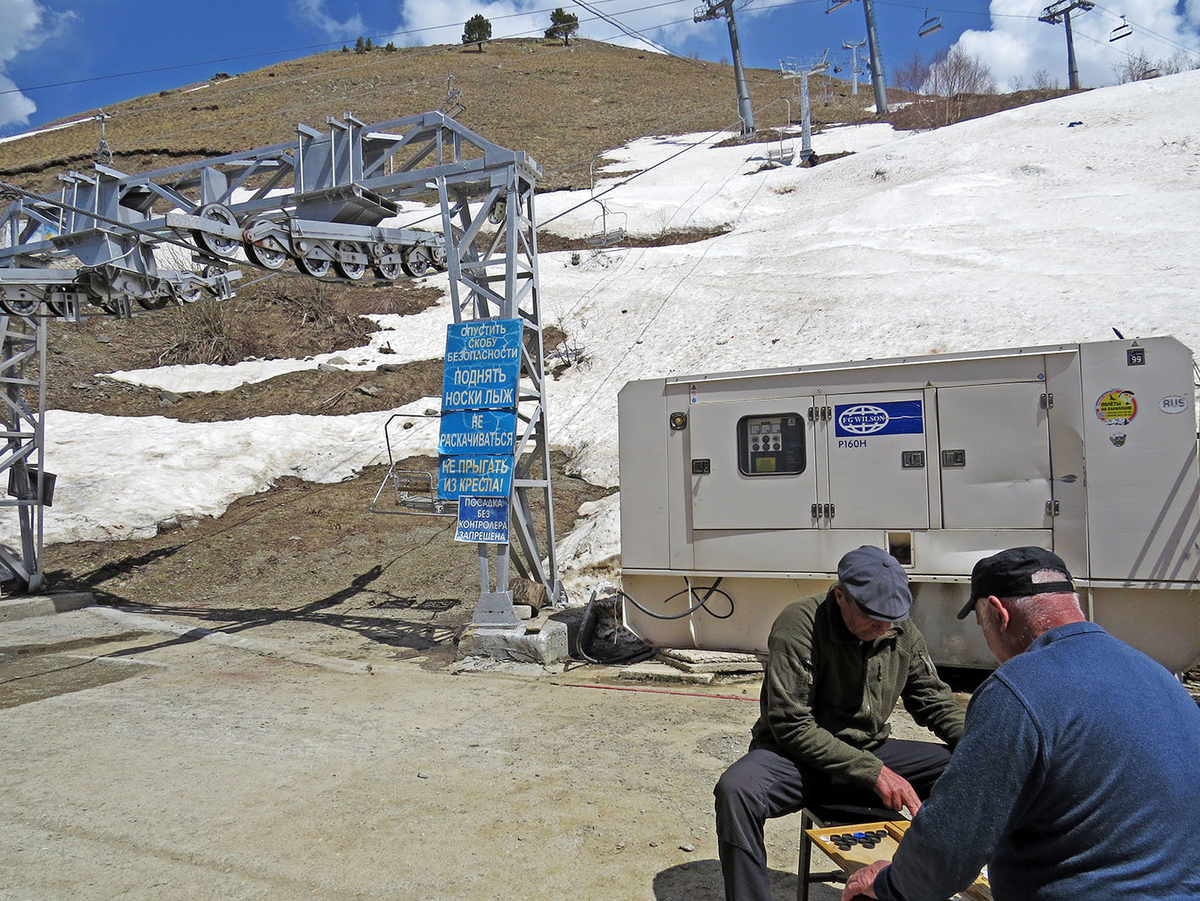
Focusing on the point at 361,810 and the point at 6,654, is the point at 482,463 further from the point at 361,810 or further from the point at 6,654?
the point at 6,654

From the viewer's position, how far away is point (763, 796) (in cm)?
354

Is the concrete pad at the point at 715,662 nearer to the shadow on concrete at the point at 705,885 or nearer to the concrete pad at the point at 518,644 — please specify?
the concrete pad at the point at 518,644

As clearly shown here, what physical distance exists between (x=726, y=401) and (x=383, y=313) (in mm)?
18065

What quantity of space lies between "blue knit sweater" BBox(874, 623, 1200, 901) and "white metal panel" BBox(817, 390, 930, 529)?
612 cm

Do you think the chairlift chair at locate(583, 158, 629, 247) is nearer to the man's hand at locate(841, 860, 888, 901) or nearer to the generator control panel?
the generator control panel

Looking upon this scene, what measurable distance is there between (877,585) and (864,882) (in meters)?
1.13

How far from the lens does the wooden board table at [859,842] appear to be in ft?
10.2

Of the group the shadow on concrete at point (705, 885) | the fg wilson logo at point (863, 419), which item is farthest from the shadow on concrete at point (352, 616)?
the shadow on concrete at point (705, 885)

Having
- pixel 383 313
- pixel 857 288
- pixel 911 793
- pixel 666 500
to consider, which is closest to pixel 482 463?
pixel 666 500

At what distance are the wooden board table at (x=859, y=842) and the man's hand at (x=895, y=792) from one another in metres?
0.07

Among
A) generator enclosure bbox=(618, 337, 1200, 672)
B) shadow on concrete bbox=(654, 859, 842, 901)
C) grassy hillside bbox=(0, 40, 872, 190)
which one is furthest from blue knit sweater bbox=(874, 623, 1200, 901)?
grassy hillside bbox=(0, 40, 872, 190)

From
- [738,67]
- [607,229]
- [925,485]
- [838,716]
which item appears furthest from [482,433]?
[738,67]

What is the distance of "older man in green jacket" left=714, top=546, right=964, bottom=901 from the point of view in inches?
137

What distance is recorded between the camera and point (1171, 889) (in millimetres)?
2004
